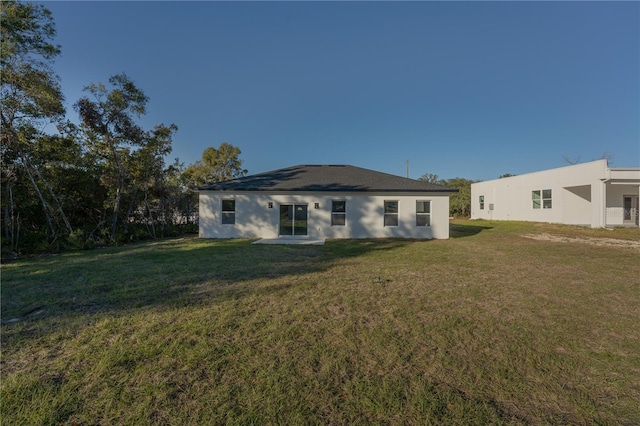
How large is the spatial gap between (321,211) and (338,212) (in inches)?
34.0

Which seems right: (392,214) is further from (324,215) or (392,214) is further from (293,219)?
(293,219)

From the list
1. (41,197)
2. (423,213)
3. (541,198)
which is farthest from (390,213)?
(541,198)

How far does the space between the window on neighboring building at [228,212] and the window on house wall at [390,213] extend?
7702 mm

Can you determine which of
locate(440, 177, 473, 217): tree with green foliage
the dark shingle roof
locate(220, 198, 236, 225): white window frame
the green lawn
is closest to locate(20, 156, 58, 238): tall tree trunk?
the dark shingle roof

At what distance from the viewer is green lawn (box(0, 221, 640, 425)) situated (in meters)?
2.21

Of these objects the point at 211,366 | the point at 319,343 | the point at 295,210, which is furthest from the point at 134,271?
the point at 295,210

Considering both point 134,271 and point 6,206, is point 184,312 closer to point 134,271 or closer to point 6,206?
point 134,271

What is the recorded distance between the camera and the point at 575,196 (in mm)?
19359

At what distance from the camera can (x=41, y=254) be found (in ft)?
31.5

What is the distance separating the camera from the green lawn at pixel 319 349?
7.26 feet

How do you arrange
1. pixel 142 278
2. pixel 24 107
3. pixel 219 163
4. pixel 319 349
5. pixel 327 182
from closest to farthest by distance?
pixel 319 349, pixel 142 278, pixel 24 107, pixel 327 182, pixel 219 163

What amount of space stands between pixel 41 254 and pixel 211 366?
11001 mm

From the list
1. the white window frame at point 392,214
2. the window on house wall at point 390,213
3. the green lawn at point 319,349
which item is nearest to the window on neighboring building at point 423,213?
the white window frame at point 392,214

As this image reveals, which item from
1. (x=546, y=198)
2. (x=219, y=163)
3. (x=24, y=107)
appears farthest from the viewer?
(x=219, y=163)
